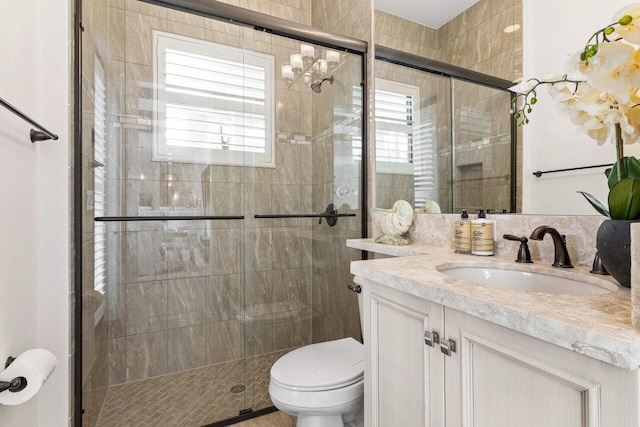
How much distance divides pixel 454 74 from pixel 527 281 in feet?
3.10

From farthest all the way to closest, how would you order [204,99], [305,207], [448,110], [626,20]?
1. [305,207]
2. [204,99]
3. [448,110]
4. [626,20]

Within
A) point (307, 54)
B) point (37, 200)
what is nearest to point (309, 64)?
point (307, 54)

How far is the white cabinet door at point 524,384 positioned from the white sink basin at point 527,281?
205 mm

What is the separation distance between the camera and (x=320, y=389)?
119 centimetres

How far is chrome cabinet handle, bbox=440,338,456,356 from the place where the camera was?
69 centimetres

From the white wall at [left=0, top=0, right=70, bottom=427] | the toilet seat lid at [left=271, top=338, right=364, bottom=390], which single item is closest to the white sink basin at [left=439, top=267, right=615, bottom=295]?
the toilet seat lid at [left=271, top=338, right=364, bottom=390]

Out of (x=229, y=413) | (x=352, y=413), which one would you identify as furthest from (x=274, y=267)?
(x=352, y=413)

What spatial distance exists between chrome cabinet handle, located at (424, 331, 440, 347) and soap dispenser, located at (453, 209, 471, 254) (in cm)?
56

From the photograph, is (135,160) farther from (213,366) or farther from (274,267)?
(213,366)

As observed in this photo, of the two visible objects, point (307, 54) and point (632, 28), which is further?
point (307, 54)

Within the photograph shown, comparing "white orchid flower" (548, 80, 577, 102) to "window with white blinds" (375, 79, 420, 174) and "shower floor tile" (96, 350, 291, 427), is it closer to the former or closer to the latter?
"window with white blinds" (375, 79, 420, 174)

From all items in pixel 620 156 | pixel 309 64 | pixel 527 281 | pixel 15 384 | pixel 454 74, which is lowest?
pixel 15 384

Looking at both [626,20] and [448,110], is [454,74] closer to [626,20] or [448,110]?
[448,110]

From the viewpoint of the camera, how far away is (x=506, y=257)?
111 centimetres
